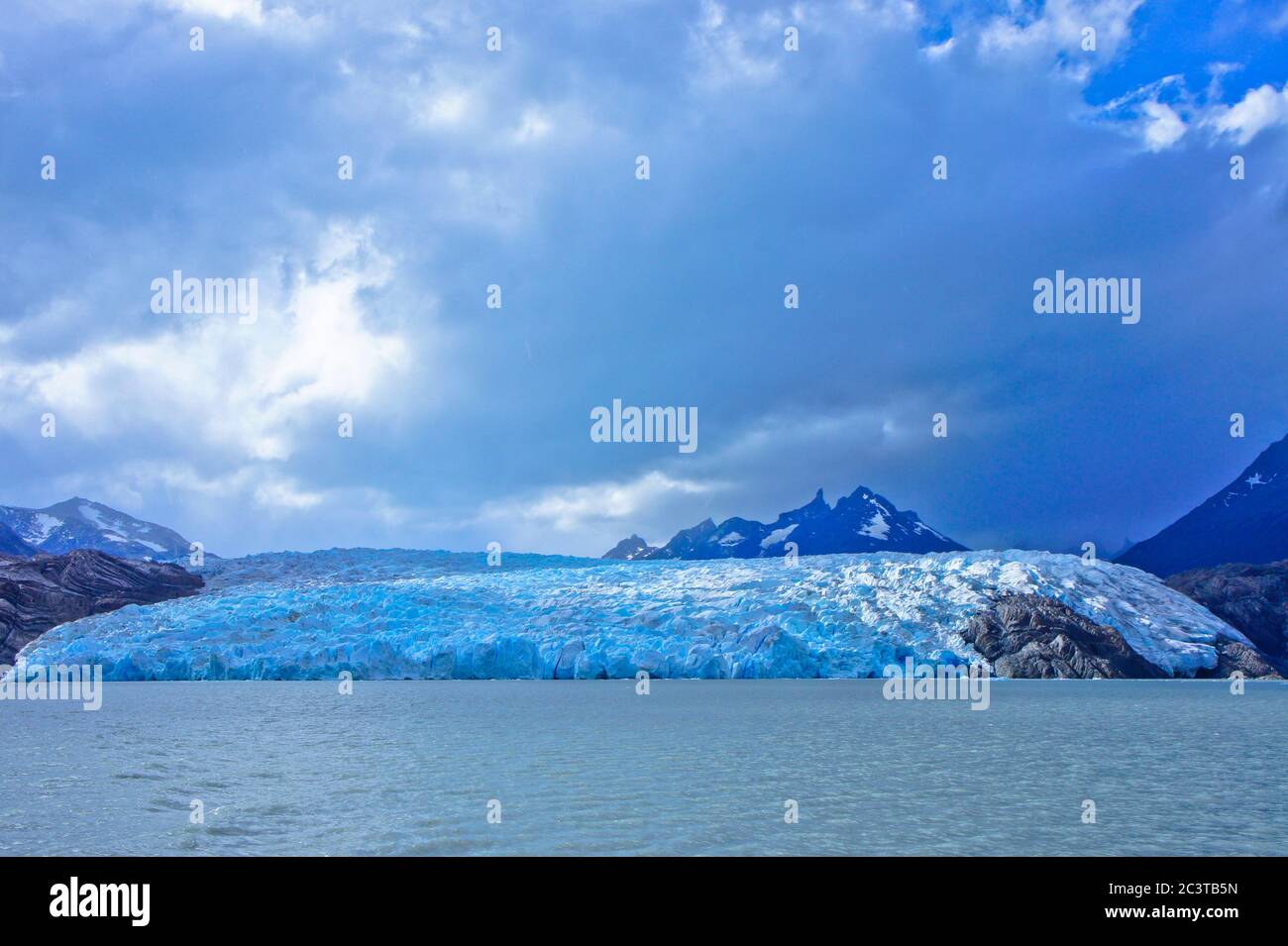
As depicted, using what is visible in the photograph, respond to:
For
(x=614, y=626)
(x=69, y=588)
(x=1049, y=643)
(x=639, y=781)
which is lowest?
(x=1049, y=643)

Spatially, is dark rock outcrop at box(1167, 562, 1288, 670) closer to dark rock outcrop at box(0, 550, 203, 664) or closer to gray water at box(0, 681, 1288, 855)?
gray water at box(0, 681, 1288, 855)

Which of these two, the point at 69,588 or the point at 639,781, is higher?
the point at 69,588

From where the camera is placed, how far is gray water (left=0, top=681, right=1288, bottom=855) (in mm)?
10039

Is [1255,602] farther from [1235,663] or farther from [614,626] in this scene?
[614,626]

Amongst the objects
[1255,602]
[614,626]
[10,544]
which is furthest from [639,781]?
[10,544]

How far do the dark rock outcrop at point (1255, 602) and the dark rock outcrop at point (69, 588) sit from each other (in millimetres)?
68193

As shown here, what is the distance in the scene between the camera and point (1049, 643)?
150ft

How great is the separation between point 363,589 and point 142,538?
132317 millimetres

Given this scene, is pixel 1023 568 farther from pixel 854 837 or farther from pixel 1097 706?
pixel 854 837

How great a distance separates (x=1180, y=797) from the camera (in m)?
12.8

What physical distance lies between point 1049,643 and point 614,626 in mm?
22644

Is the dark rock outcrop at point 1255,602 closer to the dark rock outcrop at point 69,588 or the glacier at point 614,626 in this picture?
the glacier at point 614,626

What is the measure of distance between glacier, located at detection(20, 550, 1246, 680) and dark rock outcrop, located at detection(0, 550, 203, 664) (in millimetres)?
6099
